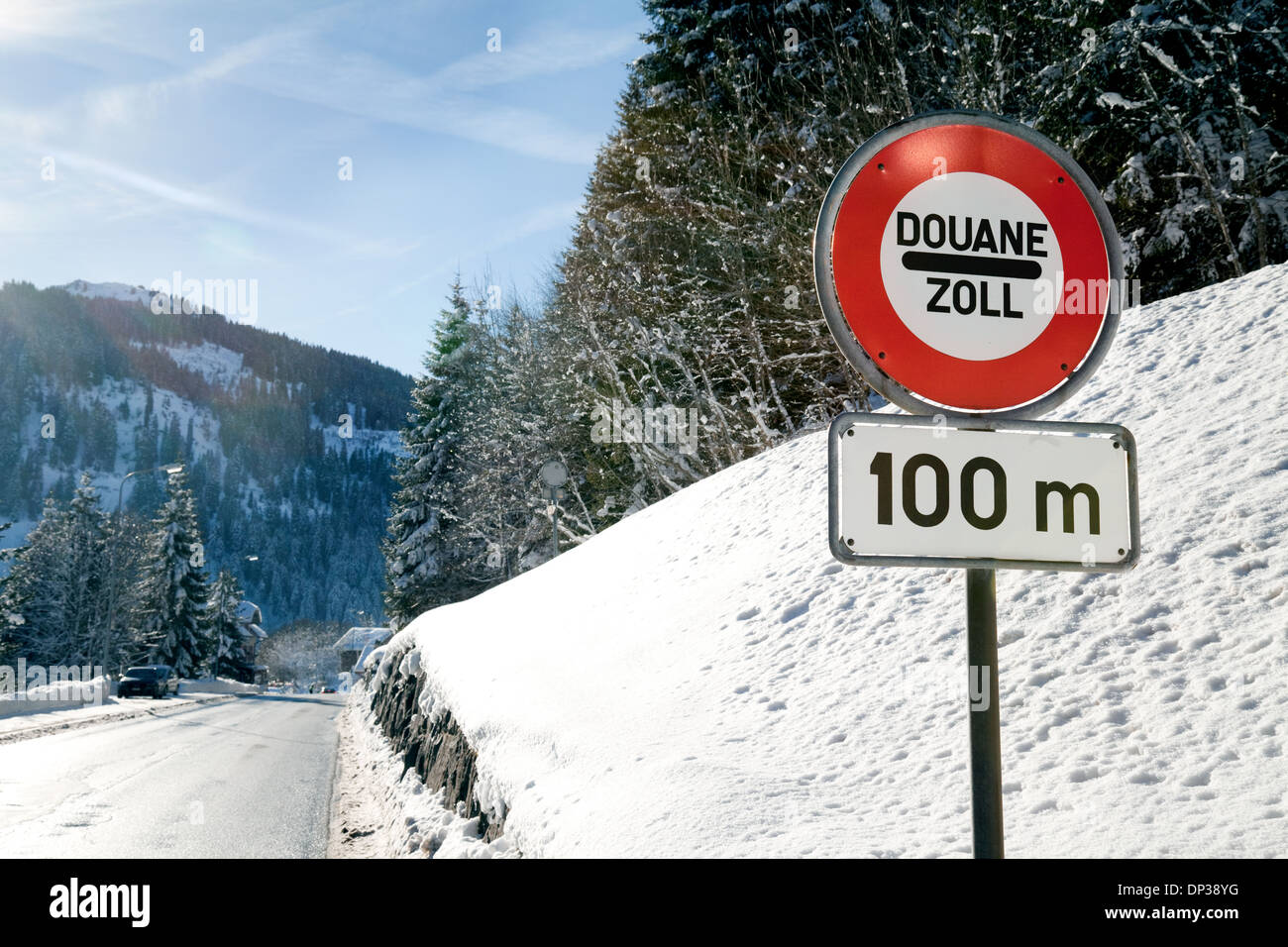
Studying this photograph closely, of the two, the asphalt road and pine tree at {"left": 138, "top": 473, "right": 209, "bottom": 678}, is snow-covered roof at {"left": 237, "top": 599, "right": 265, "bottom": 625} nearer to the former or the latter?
pine tree at {"left": 138, "top": 473, "right": 209, "bottom": 678}

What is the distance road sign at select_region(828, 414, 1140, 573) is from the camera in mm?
1785

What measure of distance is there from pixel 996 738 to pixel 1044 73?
14.6 m

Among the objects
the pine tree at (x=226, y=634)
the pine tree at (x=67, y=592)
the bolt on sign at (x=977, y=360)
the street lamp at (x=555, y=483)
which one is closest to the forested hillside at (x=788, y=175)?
the street lamp at (x=555, y=483)

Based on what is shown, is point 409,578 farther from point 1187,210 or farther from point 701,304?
point 1187,210

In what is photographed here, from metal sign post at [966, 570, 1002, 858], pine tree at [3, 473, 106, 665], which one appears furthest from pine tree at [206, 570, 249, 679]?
metal sign post at [966, 570, 1002, 858]

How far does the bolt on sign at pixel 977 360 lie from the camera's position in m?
1.79

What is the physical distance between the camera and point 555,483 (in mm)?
23922

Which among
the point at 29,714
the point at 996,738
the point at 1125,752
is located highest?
the point at 996,738

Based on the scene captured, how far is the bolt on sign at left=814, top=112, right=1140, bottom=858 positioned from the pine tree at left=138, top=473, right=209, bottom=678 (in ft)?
192

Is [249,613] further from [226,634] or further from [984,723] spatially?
[984,723]

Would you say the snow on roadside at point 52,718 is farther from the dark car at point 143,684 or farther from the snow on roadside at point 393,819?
the dark car at point 143,684

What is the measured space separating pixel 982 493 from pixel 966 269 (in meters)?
0.52

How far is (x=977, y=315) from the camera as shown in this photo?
1.96 metres
